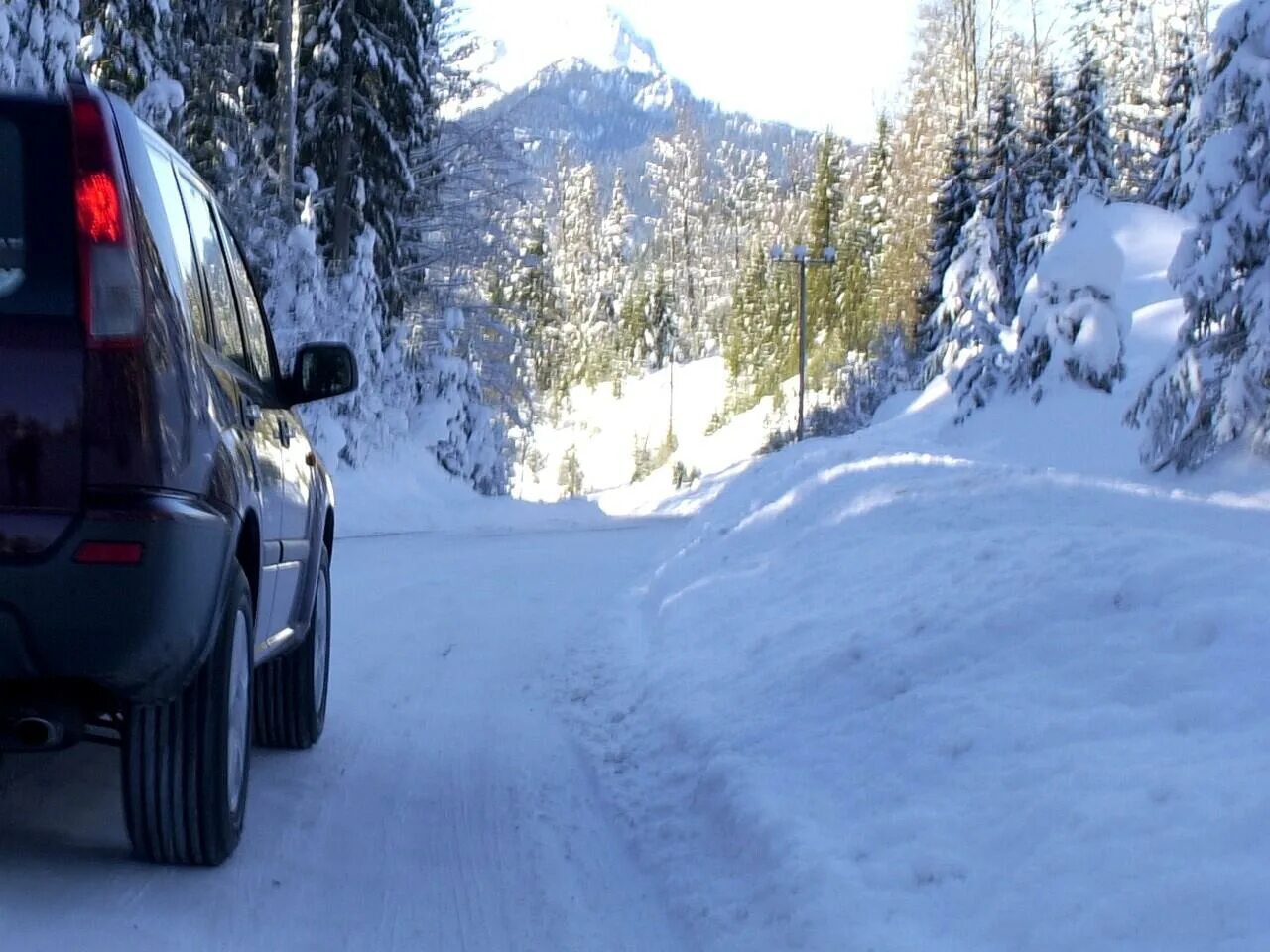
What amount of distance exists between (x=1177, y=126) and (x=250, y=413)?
3222 cm

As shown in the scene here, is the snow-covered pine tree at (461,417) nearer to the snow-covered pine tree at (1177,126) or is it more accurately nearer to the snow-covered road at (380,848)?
the snow-covered pine tree at (1177,126)

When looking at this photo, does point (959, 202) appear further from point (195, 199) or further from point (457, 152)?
point (195, 199)

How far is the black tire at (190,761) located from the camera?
3904mm

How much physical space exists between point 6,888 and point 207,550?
1.21 meters

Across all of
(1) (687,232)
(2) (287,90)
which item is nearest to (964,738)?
(2) (287,90)

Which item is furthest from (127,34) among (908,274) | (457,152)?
(908,274)

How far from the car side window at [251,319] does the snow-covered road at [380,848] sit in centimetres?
167

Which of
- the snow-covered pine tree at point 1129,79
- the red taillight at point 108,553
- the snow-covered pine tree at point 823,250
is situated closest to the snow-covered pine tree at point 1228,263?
the red taillight at point 108,553

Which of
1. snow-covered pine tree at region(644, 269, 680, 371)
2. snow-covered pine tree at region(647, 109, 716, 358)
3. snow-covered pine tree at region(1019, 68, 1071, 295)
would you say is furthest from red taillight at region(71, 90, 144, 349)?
snow-covered pine tree at region(647, 109, 716, 358)

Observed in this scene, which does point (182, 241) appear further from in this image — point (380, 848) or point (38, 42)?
point (38, 42)

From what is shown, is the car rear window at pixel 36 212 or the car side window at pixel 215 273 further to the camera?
the car side window at pixel 215 273

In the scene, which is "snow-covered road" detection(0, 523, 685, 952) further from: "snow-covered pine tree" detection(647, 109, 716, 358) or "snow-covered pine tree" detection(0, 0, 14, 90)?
"snow-covered pine tree" detection(647, 109, 716, 358)

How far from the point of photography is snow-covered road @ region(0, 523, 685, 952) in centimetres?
394

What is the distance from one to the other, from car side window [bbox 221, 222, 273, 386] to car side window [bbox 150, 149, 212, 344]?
886 mm
